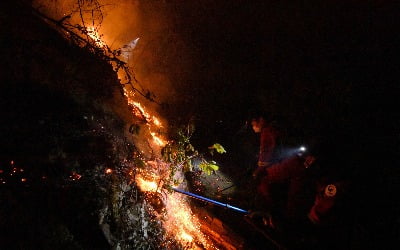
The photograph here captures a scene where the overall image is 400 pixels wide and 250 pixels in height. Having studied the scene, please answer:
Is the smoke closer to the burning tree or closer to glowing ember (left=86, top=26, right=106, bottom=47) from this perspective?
glowing ember (left=86, top=26, right=106, bottom=47)

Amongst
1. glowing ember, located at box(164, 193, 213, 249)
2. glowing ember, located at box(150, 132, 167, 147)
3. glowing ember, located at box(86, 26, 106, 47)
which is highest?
glowing ember, located at box(86, 26, 106, 47)

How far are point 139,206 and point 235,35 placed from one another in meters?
10.1

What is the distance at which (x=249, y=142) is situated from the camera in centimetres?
1173

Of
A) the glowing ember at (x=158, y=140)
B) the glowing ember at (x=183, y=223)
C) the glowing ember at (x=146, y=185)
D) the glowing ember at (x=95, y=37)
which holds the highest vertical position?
the glowing ember at (x=95, y=37)

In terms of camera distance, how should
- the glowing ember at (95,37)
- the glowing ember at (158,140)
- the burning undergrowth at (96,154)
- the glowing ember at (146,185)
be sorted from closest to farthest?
1. the burning undergrowth at (96,154)
2. the glowing ember at (146,185)
3. the glowing ember at (158,140)
4. the glowing ember at (95,37)

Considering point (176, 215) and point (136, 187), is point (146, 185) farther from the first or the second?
point (176, 215)

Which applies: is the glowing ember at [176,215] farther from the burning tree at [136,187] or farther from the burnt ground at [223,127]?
the burnt ground at [223,127]

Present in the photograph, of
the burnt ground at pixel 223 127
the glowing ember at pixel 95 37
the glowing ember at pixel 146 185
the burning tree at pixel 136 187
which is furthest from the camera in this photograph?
the glowing ember at pixel 95 37

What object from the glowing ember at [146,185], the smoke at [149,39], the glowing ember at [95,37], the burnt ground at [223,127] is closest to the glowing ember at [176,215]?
the glowing ember at [146,185]

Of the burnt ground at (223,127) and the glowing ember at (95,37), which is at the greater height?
the glowing ember at (95,37)

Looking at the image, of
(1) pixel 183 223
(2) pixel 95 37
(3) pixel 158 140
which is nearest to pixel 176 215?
(1) pixel 183 223

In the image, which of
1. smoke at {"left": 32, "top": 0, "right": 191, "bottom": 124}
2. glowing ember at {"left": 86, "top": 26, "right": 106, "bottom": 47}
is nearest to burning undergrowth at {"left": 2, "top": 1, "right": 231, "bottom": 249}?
glowing ember at {"left": 86, "top": 26, "right": 106, "bottom": 47}

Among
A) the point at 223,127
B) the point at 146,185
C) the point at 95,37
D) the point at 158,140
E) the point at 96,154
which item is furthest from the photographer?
the point at 223,127

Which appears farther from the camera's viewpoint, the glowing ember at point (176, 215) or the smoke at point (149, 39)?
the smoke at point (149, 39)
